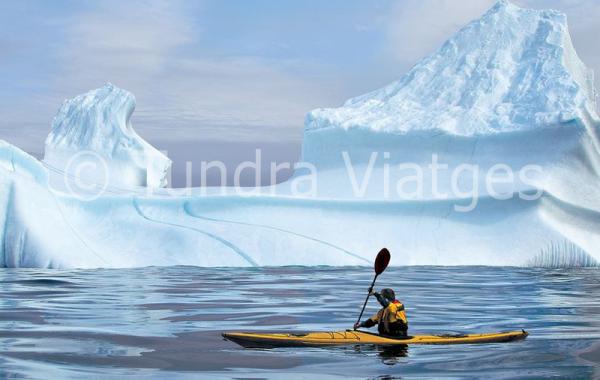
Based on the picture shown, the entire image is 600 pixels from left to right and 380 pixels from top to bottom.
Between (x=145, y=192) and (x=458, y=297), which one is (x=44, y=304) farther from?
(x=145, y=192)

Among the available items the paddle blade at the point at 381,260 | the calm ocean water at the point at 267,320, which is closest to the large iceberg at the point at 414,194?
the calm ocean water at the point at 267,320

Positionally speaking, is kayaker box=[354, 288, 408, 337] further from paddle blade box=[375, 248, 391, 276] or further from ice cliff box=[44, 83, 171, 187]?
ice cliff box=[44, 83, 171, 187]

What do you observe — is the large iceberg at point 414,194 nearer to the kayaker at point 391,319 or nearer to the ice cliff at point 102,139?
the ice cliff at point 102,139

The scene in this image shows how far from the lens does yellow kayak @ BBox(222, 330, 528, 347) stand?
26.4 feet

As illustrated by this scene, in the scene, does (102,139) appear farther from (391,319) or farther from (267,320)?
(391,319)

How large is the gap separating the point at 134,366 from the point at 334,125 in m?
16.2

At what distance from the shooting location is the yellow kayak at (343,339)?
805 cm

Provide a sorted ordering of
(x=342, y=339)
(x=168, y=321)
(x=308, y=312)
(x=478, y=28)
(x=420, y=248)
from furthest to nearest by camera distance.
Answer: (x=478, y=28) → (x=420, y=248) → (x=308, y=312) → (x=168, y=321) → (x=342, y=339)

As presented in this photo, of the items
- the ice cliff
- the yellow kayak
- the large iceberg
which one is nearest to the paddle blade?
the yellow kayak

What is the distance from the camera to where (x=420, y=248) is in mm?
19766

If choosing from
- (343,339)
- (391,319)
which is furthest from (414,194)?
(343,339)

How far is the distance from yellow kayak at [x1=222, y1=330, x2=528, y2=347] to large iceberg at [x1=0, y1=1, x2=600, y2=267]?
10.2 meters

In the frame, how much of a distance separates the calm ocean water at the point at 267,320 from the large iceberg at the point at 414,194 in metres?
1.06

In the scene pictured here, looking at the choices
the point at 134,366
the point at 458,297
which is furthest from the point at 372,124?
the point at 134,366
